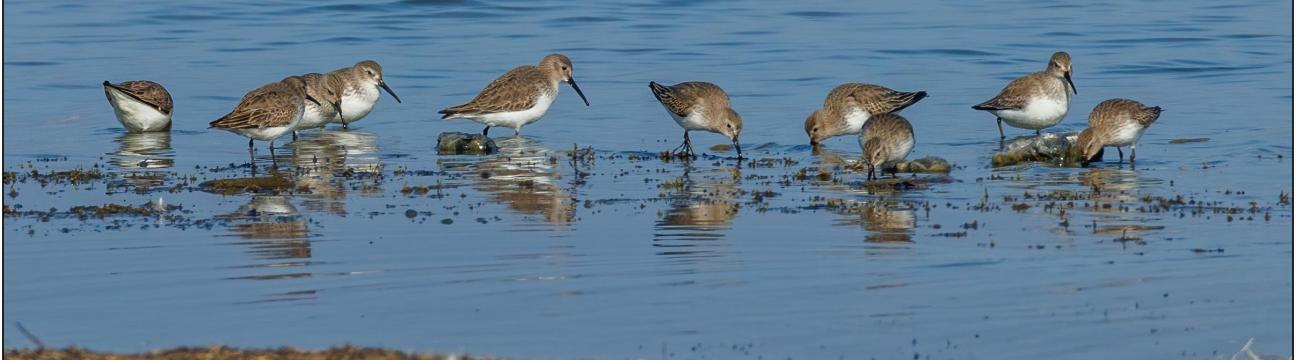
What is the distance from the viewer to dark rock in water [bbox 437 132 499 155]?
1700 centimetres

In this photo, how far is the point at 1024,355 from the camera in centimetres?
809

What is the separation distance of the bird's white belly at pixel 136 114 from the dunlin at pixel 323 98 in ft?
4.61

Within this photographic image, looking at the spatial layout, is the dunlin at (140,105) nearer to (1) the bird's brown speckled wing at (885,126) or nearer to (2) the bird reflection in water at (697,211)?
(2) the bird reflection in water at (697,211)

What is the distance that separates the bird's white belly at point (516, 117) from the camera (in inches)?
723

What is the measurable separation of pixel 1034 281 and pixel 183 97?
14967mm

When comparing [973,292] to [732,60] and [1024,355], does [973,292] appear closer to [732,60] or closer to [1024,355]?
[1024,355]

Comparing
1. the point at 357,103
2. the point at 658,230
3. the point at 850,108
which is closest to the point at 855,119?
the point at 850,108

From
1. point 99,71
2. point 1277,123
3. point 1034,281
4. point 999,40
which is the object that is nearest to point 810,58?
point 999,40

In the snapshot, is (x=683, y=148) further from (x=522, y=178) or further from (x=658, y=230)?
(x=658, y=230)

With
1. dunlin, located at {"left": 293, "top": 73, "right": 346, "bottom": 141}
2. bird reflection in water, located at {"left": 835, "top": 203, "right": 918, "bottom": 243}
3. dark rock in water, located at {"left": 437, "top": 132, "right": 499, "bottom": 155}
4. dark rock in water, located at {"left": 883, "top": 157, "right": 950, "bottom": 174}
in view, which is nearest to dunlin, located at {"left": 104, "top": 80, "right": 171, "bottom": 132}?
Answer: dunlin, located at {"left": 293, "top": 73, "right": 346, "bottom": 141}

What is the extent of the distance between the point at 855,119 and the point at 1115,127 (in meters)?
2.80

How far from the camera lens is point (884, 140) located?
14.8 m

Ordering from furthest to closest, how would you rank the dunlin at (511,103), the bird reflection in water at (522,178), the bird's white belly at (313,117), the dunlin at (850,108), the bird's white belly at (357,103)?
the bird's white belly at (357,103) → the bird's white belly at (313,117) → the dunlin at (511,103) → the dunlin at (850,108) → the bird reflection in water at (522,178)

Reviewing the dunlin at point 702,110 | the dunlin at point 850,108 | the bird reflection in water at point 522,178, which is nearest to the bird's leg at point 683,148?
the dunlin at point 702,110
